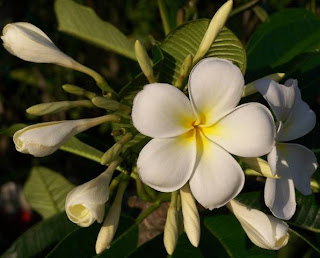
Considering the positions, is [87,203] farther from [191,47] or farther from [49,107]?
[191,47]

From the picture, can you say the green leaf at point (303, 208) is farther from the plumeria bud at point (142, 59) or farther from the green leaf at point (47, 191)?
the green leaf at point (47, 191)

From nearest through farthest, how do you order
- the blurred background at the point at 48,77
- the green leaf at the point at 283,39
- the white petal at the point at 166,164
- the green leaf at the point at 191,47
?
the white petal at the point at 166,164 < the green leaf at the point at 191,47 < the green leaf at the point at 283,39 < the blurred background at the point at 48,77

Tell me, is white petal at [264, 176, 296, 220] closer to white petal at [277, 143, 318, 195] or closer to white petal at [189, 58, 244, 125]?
white petal at [277, 143, 318, 195]

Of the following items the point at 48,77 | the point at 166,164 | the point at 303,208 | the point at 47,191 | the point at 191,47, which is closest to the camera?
the point at 166,164

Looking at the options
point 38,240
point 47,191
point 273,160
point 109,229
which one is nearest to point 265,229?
point 273,160

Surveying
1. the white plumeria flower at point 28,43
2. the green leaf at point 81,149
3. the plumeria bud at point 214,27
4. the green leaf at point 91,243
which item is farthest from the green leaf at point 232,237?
the white plumeria flower at point 28,43

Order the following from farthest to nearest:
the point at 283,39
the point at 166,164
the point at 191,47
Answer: the point at 283,39 < the point at 191,47 < the point at 166,164

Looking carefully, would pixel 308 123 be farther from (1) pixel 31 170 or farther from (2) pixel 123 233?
(1) pixel 31 170
